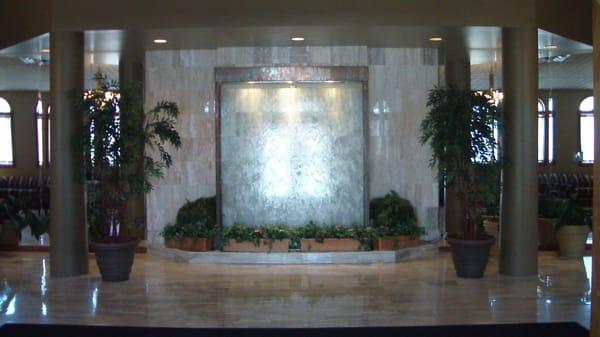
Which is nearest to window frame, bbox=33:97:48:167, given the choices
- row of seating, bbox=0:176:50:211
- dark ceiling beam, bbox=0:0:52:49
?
row of seating, bbox=0:176:50:211

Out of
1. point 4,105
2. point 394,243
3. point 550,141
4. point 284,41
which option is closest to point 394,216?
point 394,243

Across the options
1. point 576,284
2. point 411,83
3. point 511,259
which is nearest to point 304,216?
point 411,83

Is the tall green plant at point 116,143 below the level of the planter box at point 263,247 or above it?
above

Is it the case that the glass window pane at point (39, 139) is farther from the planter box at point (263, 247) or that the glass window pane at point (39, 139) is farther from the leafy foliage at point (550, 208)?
the leafy foliage at point (550, 208)

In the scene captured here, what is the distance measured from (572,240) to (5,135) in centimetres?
1227

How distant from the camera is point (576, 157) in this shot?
17.9 metres

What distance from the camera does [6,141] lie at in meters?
15.9

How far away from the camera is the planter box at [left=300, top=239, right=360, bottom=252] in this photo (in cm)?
1099

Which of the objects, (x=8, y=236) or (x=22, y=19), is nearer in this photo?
(x=22, y=19)

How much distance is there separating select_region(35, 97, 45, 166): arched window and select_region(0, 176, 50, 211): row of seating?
418mm

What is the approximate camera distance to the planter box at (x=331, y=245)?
11.0 m

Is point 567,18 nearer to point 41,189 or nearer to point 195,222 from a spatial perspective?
point 195,222

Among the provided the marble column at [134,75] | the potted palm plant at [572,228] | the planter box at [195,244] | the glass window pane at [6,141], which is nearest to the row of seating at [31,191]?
the glass window pane at [6,141]

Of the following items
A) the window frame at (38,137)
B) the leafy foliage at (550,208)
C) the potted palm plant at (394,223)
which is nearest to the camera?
the potted palm plant at (394,223)
